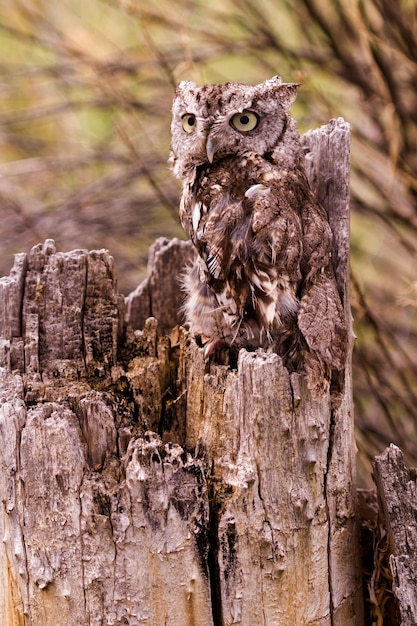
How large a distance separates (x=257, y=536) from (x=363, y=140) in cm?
228

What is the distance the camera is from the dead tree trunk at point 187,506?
175 centimetres

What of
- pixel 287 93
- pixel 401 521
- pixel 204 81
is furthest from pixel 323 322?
pixel 204 81

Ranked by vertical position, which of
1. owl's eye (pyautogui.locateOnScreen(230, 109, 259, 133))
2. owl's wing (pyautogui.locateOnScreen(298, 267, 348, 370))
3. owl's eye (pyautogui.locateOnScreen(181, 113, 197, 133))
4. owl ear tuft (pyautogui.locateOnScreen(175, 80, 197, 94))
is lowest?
owl's wing (pyautogui.locateOnScreen(298, 267, 348, 370))

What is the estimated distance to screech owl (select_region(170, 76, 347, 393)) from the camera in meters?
1.93

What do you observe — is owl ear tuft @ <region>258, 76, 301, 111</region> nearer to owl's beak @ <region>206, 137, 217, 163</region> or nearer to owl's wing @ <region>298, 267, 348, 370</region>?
owl's beak @ <region>206, 137, 217, 163</region>

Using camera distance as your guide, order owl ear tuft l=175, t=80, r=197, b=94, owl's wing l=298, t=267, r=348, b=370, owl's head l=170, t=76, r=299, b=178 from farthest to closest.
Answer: owl ear tuft l=175, t=80, r=197, b=94
owl's head l=170, t=76, r=299, b=178
owl's wing l=298, t=267, r=348, b=370

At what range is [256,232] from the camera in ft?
6.34

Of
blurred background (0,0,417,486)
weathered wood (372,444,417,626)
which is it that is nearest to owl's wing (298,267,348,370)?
weathered wood (372,444,417,626)

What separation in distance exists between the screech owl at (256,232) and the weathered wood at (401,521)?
0.34 m

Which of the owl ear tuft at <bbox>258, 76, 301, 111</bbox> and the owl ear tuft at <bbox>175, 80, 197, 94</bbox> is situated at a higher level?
the owl ear tuft at <bbox>175, 80, 197, 94</bbox>

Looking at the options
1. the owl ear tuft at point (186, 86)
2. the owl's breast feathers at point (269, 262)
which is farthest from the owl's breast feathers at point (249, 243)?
the owl ear tuft at point (186, 86)

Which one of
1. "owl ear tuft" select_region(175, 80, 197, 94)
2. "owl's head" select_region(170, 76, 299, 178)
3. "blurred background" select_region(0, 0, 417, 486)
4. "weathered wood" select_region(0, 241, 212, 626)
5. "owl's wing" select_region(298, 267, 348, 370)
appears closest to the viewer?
"weathered wood" select_region(0, 241, 212, 626)

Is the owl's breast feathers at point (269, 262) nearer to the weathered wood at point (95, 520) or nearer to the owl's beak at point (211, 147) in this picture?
the owl's beak at point (211, 147)

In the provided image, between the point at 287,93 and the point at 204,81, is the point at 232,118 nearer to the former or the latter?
the point at 287,93
